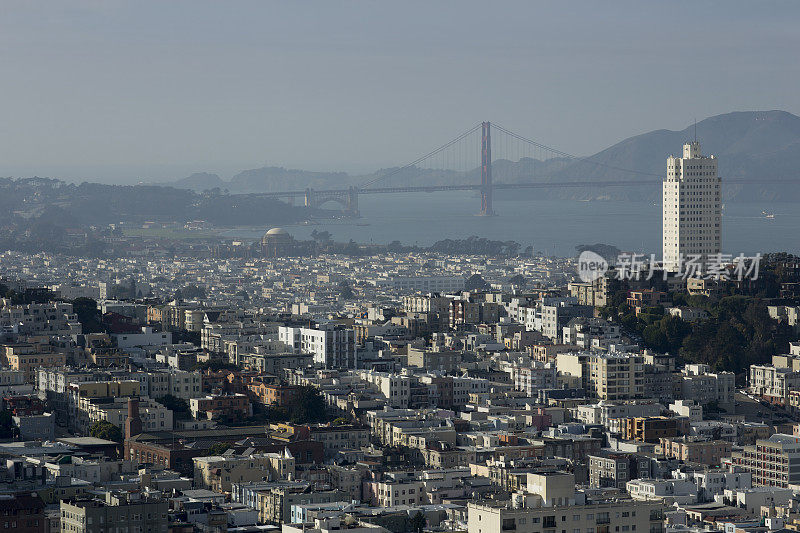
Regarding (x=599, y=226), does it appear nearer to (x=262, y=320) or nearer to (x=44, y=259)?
(x=44, y=259)

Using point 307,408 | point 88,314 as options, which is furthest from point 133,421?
point 88,314

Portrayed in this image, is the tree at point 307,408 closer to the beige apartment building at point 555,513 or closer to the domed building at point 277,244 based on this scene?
the beige apartment building at point 555,513

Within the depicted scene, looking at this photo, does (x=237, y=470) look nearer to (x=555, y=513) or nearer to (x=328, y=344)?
(x=555, y=513)

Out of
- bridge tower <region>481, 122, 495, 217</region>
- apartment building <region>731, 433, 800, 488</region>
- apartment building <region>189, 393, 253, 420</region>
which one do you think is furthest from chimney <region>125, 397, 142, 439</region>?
bridge tower <region>481, 122, 495, 217</region>

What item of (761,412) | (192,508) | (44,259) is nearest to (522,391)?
(761,412)

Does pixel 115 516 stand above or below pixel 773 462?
above
